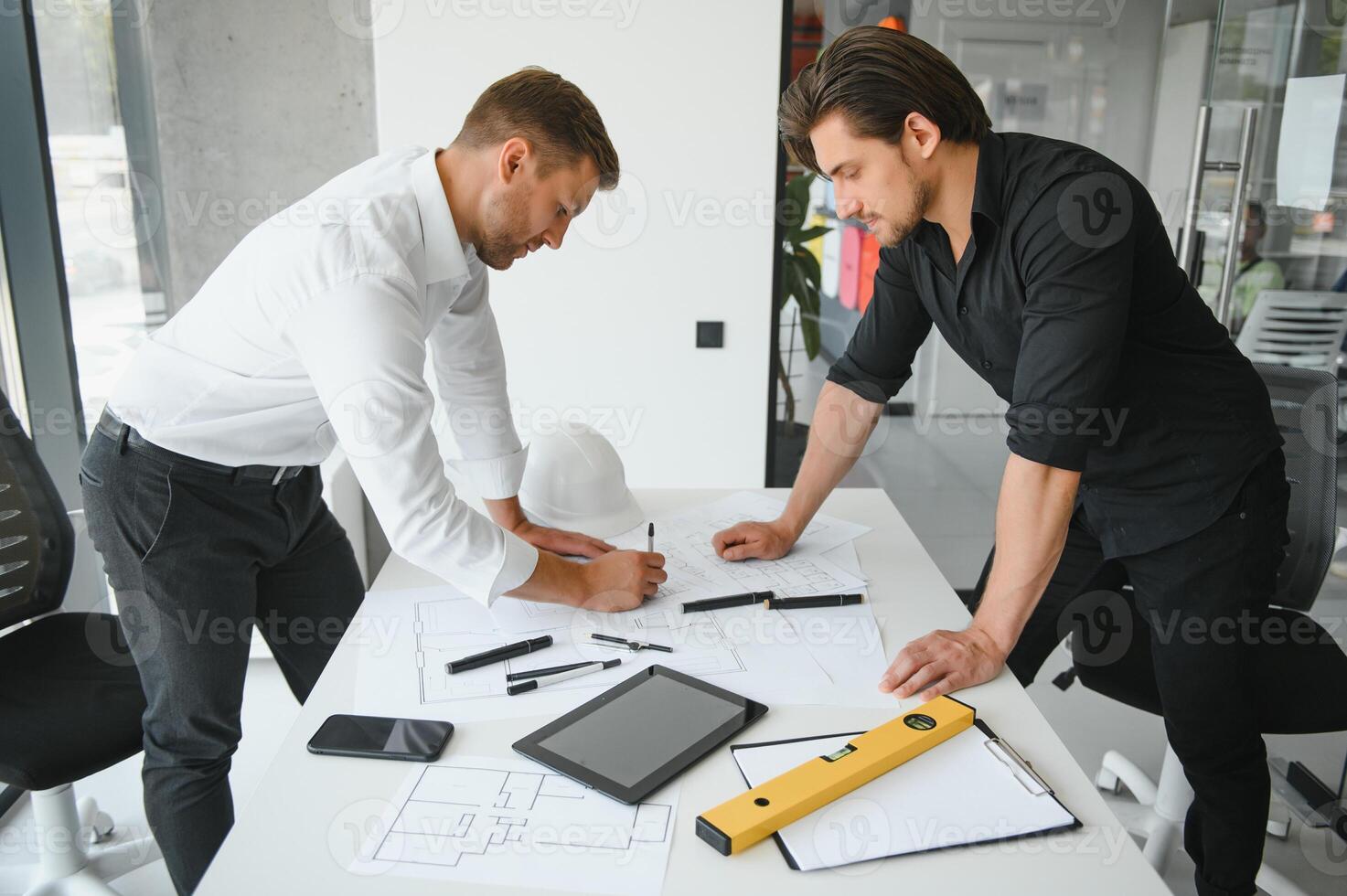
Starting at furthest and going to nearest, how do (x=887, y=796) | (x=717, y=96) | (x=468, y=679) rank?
(x=717, y=96) → (x=468, y=679) → (x=887, y=796)

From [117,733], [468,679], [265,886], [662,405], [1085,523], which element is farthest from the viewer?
[662,405]

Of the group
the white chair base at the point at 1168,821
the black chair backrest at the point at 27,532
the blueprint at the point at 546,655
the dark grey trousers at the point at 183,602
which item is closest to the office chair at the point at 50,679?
the black chair backrest at the point at 27,532

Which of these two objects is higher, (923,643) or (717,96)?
(717,96)

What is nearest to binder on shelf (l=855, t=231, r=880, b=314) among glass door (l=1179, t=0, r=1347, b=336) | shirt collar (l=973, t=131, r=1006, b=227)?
glass door (l=1179, t=0, r=1347, b=336)

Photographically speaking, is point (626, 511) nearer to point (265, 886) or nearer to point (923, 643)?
point (923, 643)

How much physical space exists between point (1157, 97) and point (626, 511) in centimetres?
224

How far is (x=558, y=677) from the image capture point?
1.32m

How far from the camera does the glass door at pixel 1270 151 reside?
2.91 metres

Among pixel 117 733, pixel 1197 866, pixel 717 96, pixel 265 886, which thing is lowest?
pixel 1197 866

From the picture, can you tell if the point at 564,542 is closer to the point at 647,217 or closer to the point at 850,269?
the point at 647,217

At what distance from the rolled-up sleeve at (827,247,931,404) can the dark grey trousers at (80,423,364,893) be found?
3.44 feet

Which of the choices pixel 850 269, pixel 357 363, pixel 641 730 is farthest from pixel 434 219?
pixel 850 269

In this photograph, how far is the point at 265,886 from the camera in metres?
0.96

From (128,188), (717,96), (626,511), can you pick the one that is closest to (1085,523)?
(626,511)
